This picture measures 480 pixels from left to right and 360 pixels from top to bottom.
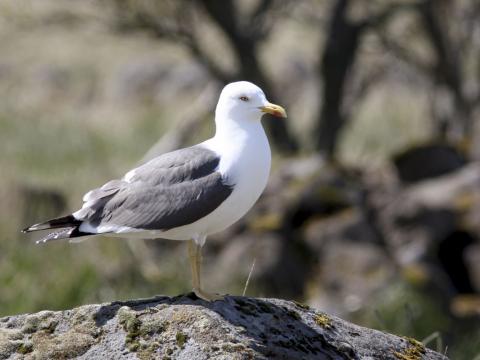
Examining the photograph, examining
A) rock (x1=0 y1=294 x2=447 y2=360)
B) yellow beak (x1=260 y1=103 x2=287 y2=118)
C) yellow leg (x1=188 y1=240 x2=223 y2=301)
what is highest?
yellow beak (x1=260 y1=103 x2=287 y2=118)

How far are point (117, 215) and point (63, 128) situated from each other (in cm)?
1570

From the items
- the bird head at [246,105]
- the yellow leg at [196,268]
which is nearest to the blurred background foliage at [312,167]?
the yellow leg at [196,268]

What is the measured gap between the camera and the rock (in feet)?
17.5

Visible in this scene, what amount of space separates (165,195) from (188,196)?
142 mm

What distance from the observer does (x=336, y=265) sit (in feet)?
45.3

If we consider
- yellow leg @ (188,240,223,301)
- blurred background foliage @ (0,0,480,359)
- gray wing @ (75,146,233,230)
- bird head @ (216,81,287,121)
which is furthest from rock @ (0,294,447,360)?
blurred background foliage @ (0,0,480,359)

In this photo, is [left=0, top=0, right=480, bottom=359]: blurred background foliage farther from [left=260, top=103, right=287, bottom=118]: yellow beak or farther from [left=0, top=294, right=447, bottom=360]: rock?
[left=260, top=103, right=287, bottom=118]: yellow beak

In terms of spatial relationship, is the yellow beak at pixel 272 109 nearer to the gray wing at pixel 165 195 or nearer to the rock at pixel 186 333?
the gray wing at pixel 165 195

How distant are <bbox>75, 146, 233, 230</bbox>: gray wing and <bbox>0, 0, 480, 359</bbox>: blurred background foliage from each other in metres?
1.76

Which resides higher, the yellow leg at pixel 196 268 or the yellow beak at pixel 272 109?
the yellow beak at pixel 272 109

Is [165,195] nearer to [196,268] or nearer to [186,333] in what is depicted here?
[196,268]

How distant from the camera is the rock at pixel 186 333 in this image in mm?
5332

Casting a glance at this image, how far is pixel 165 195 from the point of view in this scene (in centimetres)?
607

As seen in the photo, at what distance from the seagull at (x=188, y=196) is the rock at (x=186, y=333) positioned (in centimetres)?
27
